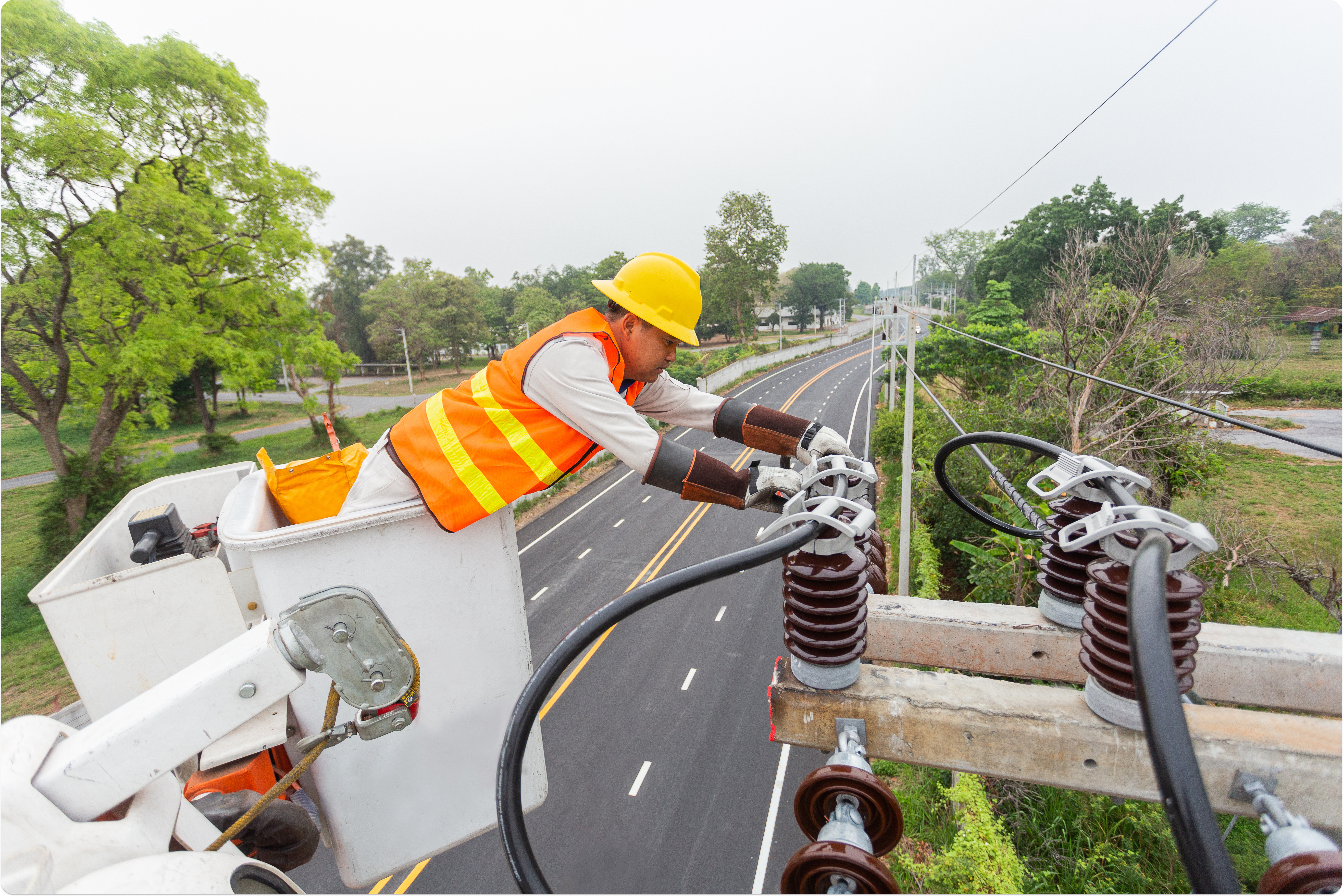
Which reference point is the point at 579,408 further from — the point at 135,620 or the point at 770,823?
the point at 770,823

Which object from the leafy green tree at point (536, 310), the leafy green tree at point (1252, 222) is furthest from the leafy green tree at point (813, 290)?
the leafy green tree at point (1252, 222)

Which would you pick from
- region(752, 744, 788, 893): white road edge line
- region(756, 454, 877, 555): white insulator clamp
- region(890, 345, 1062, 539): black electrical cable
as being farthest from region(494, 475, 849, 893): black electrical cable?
region(752, 744, 788, 893): white road edge line

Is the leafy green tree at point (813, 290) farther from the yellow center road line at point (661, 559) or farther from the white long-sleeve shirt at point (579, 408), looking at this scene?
the white long-sleeve shirt at point (579, 408)

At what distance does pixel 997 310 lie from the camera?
2392cm

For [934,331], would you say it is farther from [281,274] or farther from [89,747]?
[89,747]

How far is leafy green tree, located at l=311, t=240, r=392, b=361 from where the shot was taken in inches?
2111

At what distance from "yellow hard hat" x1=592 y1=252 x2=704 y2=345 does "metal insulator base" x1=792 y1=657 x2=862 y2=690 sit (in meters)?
1.24

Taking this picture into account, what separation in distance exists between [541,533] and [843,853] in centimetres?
1603

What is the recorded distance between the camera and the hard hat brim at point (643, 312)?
87.4 inches

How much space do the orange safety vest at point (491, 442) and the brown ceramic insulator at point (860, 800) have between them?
1239mm

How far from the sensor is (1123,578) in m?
1.55

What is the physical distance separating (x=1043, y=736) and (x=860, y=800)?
57 centimetres

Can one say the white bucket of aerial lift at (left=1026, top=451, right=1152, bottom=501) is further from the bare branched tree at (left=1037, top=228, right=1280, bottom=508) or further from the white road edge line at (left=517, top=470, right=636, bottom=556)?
the white road edge line at (left=517, top=470, right=636, bottom=556)

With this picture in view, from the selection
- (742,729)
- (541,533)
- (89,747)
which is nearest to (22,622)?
(541,533)
